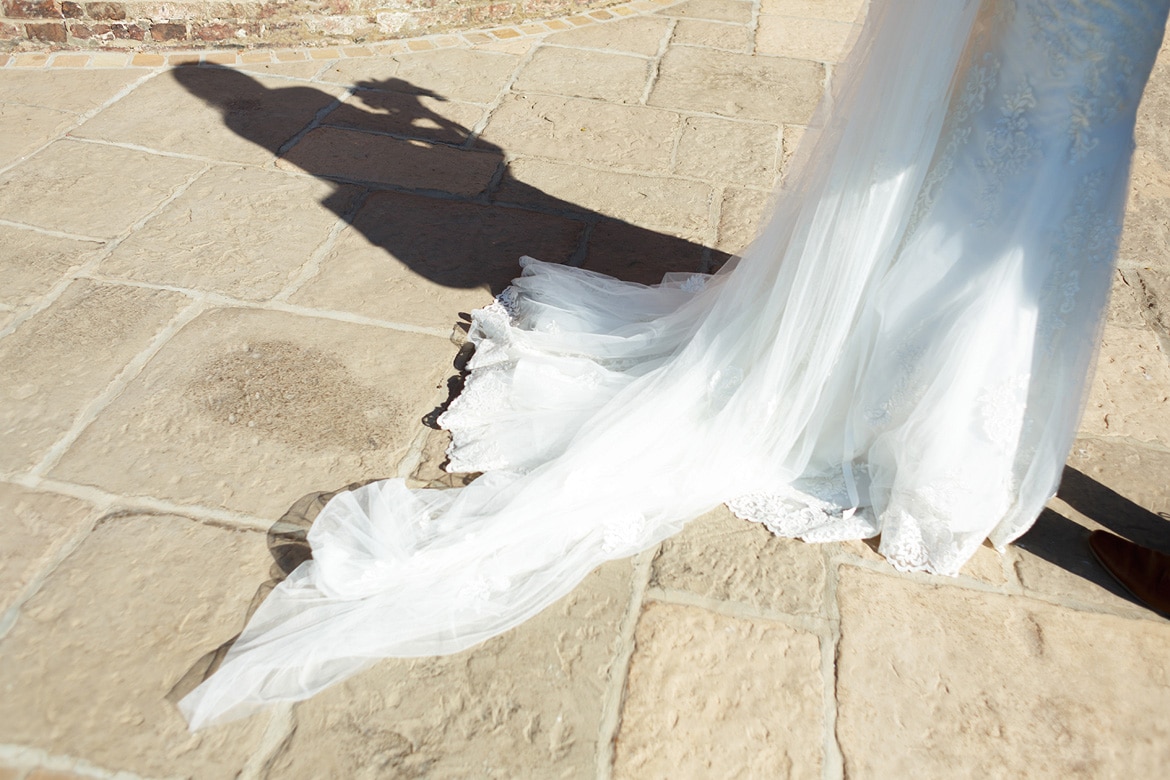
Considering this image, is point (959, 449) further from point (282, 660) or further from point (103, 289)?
point (103, 289)

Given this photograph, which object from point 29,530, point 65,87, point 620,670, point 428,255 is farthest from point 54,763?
point 65,87

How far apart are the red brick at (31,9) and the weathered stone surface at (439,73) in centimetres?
140

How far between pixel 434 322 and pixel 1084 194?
6.39 feet

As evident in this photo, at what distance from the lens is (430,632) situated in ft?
Result: 6.36

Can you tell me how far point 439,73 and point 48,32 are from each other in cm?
200

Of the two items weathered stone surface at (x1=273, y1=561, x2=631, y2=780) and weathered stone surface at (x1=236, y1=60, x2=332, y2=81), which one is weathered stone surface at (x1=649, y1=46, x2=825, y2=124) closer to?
weathered stone surface at (x1=236, y1=60, x2=332, y2=81)

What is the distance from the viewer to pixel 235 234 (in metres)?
3.31

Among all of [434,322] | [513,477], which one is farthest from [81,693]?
[434,322]

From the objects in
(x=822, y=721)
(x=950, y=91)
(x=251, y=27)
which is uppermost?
(x=950, y=91)

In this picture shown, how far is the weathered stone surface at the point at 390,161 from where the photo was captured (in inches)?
146

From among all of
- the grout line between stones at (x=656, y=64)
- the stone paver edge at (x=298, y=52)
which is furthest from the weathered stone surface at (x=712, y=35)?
the stone paver edge at (x=298, y=52)

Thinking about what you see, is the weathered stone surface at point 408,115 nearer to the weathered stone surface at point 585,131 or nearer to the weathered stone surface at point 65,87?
the weathered stone surface at point 585,131

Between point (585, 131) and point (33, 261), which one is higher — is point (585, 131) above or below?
above

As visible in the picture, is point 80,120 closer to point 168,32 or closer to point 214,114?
point 214,114
